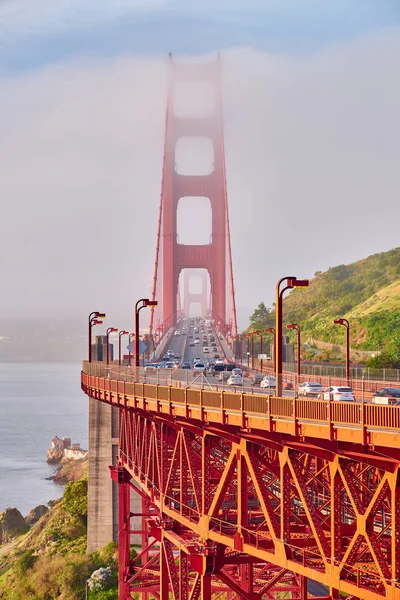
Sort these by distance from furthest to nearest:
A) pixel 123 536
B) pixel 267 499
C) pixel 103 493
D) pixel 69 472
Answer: pixel 69 472, pixel 103 493, pixel 123 536, pixel 267 499

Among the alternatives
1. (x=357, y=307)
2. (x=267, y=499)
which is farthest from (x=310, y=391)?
(x=357, y=307)

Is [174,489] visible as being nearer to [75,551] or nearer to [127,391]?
[127,391]

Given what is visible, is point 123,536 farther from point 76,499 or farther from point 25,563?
point 76,499

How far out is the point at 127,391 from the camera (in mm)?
37281

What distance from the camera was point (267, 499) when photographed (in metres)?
22.5

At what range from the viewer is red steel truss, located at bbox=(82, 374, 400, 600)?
768 inches

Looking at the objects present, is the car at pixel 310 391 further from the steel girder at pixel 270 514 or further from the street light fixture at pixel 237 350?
the street light fixture at pixel 237 350

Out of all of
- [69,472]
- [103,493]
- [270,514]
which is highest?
[270,514]

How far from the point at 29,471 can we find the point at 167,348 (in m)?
41.5

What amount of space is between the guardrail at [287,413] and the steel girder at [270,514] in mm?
431

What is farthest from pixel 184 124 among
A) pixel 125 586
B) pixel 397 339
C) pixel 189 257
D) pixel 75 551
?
pixel 125 586

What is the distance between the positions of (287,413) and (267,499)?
2075 mm

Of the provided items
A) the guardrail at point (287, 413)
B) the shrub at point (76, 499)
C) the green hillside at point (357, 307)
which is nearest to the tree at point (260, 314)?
the green hillside at point (357, 307)

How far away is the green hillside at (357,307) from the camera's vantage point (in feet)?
340
